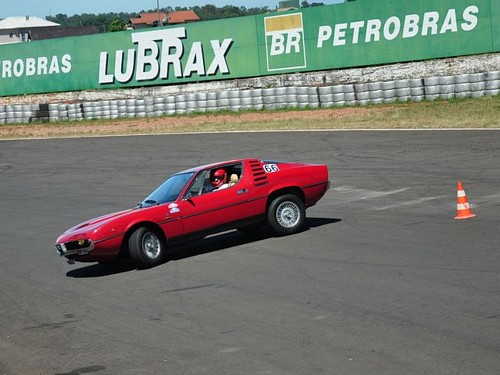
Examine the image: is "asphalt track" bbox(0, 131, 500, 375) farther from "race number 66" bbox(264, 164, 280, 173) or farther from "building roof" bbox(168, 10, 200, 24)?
"building roof" bbox(168, 10, 200, 24)

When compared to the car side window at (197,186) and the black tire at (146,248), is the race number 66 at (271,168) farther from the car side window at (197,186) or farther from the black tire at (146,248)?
the black tire at (146,248)

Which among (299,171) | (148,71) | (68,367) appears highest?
(148,71)

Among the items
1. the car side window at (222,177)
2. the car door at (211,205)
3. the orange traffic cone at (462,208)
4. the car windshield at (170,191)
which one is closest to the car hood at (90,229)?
the car windshield at (170,191)

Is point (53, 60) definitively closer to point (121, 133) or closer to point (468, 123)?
point (121, 133)

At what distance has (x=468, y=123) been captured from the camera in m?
26.9

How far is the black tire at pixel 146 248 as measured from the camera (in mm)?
12492

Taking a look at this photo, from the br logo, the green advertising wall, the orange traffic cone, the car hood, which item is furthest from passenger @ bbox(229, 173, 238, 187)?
the br logo

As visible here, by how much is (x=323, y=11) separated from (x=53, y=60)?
16248mm

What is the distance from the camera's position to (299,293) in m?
9.66

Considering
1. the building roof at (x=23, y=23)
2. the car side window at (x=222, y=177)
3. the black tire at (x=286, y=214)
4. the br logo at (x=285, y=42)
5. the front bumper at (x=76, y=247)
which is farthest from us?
the building roof at (x=23, y=23)

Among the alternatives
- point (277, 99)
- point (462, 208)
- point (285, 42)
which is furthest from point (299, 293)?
point (285, 42)

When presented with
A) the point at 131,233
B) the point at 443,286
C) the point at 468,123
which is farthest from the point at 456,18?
the point at 443,286

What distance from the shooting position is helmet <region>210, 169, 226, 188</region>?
13.5 metres

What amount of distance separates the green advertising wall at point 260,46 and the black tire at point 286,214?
2175cm
